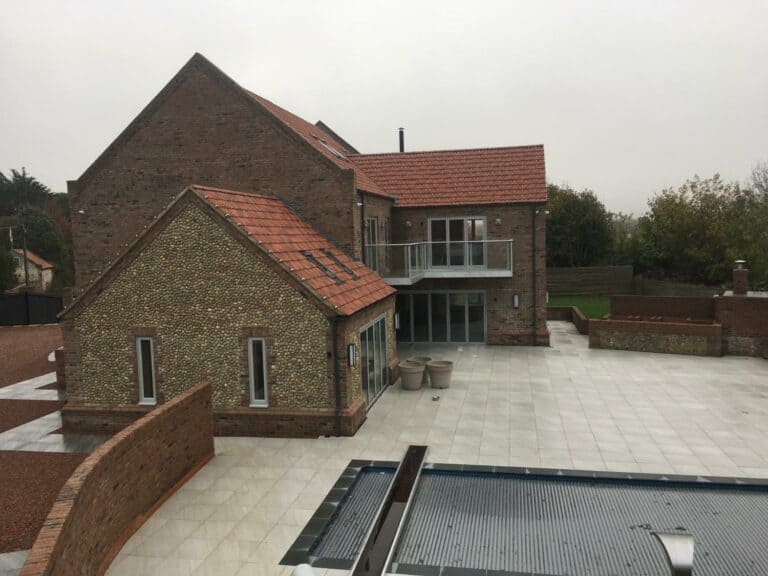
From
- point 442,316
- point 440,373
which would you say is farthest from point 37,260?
point 440,373

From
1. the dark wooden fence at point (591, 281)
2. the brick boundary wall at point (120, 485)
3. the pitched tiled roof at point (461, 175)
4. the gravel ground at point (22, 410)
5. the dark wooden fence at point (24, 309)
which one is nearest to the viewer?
the brick boundary wall at point (120, 485)

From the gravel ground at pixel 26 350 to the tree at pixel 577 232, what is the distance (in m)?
31.9

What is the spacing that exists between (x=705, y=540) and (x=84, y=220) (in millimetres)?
17318

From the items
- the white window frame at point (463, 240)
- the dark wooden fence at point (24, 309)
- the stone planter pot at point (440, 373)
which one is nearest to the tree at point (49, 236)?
the dark wooden fence at point (24, 309)

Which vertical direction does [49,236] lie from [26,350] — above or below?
above

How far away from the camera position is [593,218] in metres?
43.0

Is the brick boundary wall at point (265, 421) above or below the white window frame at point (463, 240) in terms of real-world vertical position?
below

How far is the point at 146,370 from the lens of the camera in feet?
43.1

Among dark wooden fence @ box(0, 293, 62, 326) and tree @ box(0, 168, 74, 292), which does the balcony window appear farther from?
tree @ box(0, 168, 74, 292)

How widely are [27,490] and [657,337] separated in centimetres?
1839

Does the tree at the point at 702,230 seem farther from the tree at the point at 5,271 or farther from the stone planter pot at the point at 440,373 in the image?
the tree at the point at 5,271

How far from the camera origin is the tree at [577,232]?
4300 centimetres

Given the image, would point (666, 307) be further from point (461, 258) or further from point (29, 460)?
point (29, 460)

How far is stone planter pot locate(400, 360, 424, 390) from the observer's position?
52.1 feet
